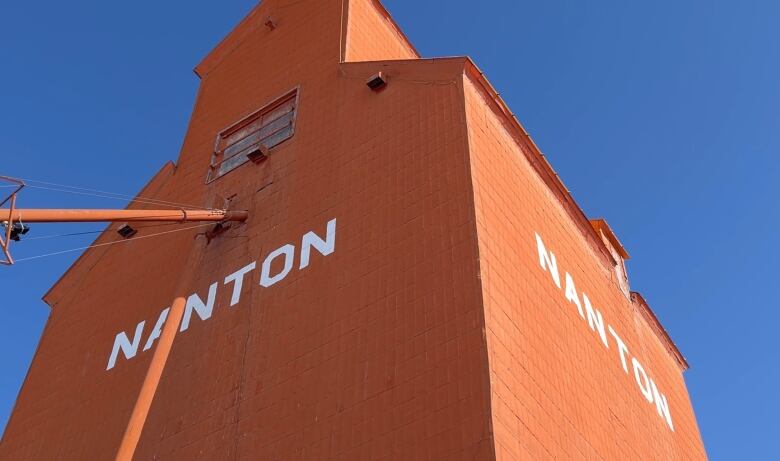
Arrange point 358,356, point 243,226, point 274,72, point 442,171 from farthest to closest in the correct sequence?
point 274,72, point 243,226, point 442,171, point 358,356

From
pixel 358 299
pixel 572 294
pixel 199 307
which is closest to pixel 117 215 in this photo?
pixel 199 307

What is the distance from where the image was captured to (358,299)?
13.7 meters

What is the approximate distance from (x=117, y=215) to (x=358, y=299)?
5.47m

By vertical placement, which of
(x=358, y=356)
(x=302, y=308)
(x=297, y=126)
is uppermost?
(x=297, y=126)

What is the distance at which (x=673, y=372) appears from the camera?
73.9 feet

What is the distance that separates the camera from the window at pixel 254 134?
19.3 metres

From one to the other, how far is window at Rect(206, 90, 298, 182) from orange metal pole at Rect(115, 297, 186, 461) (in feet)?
14.8

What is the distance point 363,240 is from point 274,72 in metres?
8.18

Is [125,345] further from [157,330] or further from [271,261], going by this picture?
[271,261]

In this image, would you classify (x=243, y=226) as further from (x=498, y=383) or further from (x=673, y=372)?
(x=673, y=372)

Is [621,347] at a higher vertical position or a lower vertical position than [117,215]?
lower

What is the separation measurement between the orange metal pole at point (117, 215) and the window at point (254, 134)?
1.99 metres

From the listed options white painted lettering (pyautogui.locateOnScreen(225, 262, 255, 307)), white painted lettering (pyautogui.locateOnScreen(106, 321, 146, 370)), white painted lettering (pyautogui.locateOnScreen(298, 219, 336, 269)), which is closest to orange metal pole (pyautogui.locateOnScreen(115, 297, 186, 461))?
white painted lettering (pyautogui.locateOnScreen(225, 262, 255, 307))

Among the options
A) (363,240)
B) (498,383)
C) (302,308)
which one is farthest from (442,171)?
(498,383)
